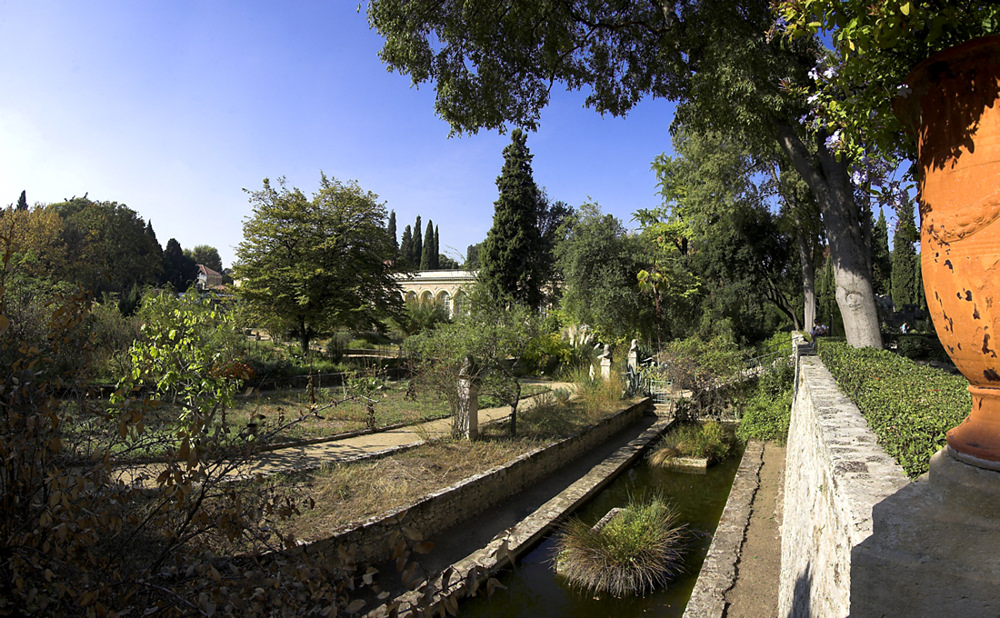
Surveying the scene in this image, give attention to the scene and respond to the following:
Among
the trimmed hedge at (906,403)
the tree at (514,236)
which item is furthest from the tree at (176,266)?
the trimmed hedge at (906,403)

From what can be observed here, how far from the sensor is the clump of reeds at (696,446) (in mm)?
9750

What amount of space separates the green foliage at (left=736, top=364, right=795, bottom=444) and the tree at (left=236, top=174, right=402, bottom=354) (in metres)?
11.0

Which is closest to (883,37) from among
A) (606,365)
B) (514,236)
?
(606,365)

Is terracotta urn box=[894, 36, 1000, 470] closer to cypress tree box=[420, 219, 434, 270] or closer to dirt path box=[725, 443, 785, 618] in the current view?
dirt path box=[725, 443, 785, 618]

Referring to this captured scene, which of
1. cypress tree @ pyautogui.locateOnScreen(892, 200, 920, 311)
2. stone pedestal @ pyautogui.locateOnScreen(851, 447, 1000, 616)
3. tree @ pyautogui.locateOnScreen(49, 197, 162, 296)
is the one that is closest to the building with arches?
tree @ pyautogui.locateOnScreen(49, 197, 162, 296)

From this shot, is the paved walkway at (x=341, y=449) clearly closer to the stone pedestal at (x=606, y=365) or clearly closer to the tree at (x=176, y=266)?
the stone pedestal at (x=606, y=365)

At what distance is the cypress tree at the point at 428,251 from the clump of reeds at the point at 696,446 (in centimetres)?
4093

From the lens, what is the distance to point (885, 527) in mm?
1728

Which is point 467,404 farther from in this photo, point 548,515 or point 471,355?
point 548,515

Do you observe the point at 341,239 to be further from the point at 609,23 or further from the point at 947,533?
the point at 947,533

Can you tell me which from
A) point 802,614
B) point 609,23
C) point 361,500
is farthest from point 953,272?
point 609,23

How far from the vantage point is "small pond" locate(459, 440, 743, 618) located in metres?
5.17

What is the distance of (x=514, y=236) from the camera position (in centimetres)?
2628

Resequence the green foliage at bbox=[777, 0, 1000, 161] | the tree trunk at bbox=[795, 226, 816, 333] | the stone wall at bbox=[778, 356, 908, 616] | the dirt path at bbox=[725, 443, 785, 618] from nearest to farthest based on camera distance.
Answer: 1. the stone wall at bbox=[778, 356, 908, 616]
2. the green foliage at bbox=[777, 0, 1000, 161]
3. the dirt path at bbox=[725, 443, 785, 618]
4. the tree trunk at bbox=[795, 226, 816, 333]
